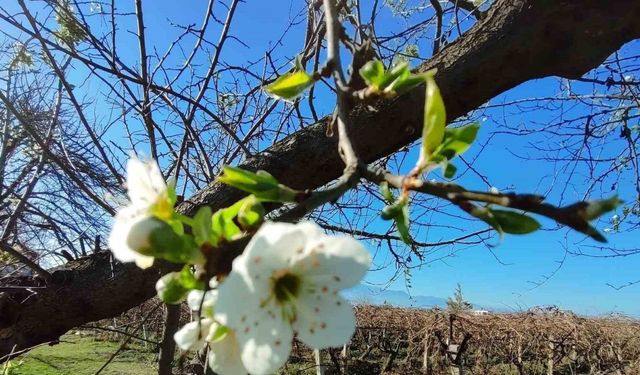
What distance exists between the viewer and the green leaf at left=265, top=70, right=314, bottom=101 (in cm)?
53

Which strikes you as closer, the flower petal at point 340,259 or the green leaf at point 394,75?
the flower petal at point 340,259

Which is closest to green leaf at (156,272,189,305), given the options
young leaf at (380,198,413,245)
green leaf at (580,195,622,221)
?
young leaf at (380,198,413,245)

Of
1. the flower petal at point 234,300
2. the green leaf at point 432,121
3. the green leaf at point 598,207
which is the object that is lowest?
the flower petal at point 234,300

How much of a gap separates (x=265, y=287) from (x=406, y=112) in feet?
2.95

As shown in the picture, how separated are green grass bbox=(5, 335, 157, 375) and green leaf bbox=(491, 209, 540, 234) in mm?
6952

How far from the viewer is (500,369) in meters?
9.28

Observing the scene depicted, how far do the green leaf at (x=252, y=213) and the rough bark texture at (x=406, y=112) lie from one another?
81 cm

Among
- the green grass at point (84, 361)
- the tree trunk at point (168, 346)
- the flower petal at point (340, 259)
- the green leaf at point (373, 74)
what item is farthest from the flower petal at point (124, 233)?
the green grass at point (84, 361)

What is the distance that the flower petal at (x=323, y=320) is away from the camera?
15.3 inches

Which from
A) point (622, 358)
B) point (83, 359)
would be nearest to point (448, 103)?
point (83, 359)

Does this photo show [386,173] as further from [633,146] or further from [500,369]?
[500,369]

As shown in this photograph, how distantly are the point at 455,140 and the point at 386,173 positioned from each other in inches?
4.0

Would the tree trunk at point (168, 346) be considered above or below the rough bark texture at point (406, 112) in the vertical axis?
below

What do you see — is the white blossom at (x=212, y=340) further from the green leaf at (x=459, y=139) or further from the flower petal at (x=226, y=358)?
the green leaf at (x=459, y=139)
